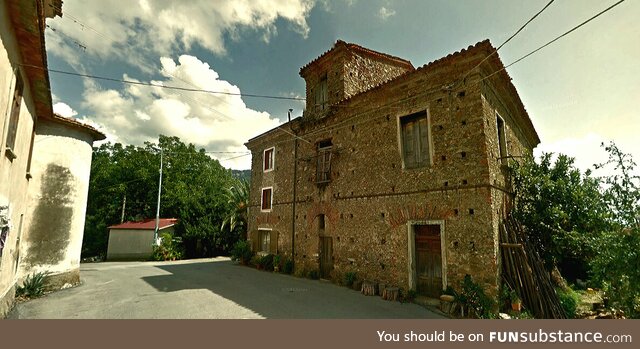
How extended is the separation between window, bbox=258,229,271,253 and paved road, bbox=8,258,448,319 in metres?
4.01

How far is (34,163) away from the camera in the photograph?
402 inches

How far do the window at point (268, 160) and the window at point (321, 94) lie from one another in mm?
4382

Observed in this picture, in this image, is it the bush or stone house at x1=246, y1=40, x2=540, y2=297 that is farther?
the bush

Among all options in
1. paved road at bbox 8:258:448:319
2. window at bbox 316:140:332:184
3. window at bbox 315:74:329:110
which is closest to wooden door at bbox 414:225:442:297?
paved road at bbox 8:258:448:319

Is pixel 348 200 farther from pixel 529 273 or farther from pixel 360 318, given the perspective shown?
pixel 529 273

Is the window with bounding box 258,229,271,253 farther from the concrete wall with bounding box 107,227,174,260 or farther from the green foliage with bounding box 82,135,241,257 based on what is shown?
the concrete wall with bounding box 107,227,174,260

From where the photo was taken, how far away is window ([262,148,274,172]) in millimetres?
17484

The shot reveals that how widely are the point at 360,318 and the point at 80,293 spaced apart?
988 centimetres

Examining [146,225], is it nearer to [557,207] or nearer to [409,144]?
[409,144]

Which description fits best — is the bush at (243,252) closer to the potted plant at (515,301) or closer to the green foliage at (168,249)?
the green foliage at (168,249)

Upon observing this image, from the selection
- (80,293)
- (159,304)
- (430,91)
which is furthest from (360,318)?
(80,293)

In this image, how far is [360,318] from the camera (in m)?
7.55

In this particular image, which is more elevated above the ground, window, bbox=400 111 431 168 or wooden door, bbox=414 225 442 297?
window, bbox=400 111 431 168

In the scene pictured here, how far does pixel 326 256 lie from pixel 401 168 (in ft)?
17.7
